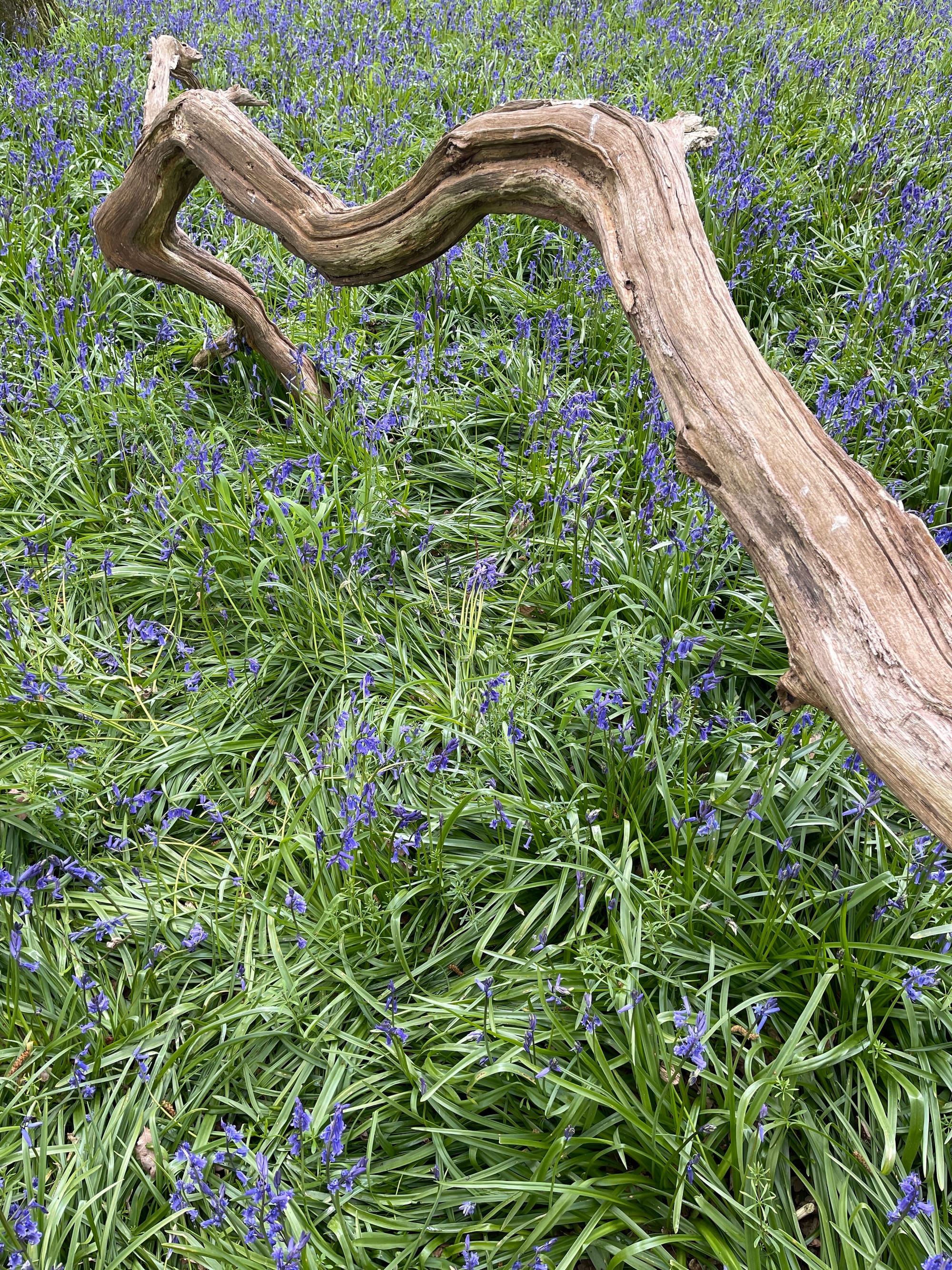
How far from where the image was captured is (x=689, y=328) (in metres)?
2.28

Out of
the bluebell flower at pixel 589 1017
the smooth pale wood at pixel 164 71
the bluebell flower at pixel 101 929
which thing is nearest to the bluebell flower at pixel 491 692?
the bluebell flower at pixel 589 1017

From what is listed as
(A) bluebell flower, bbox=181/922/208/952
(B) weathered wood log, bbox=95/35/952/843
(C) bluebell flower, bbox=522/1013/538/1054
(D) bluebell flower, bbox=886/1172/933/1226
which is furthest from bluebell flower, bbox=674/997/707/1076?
(A) bluebell flower, bbox=181/922/208/952

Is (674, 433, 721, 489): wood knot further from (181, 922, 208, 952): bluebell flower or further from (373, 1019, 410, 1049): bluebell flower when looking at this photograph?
(181, 922, 208, 952): bluebell flower

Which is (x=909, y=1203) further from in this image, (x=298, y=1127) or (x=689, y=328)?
(x=689, y=328)

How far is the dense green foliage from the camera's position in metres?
2.10

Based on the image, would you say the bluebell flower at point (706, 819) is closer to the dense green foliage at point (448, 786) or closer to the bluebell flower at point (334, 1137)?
the dense green foliage at point (448, 786)

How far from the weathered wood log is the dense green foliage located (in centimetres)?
71

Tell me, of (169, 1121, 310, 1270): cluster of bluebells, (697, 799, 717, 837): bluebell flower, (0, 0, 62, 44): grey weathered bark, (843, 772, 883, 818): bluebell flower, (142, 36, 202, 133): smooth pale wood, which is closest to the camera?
(169, 1121, 310, 1270): cluster of bluebells

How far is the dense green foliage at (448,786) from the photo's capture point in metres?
2.10

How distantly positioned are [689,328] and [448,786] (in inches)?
59.2

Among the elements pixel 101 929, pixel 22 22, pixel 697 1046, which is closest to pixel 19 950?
pixel 101 929

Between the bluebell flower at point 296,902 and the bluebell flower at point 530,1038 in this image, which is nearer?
the bluebell flower at point 530,1038

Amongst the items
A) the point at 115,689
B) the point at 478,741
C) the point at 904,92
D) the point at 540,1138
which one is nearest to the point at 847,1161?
the point at 540,1138

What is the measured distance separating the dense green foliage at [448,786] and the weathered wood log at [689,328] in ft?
2.32
